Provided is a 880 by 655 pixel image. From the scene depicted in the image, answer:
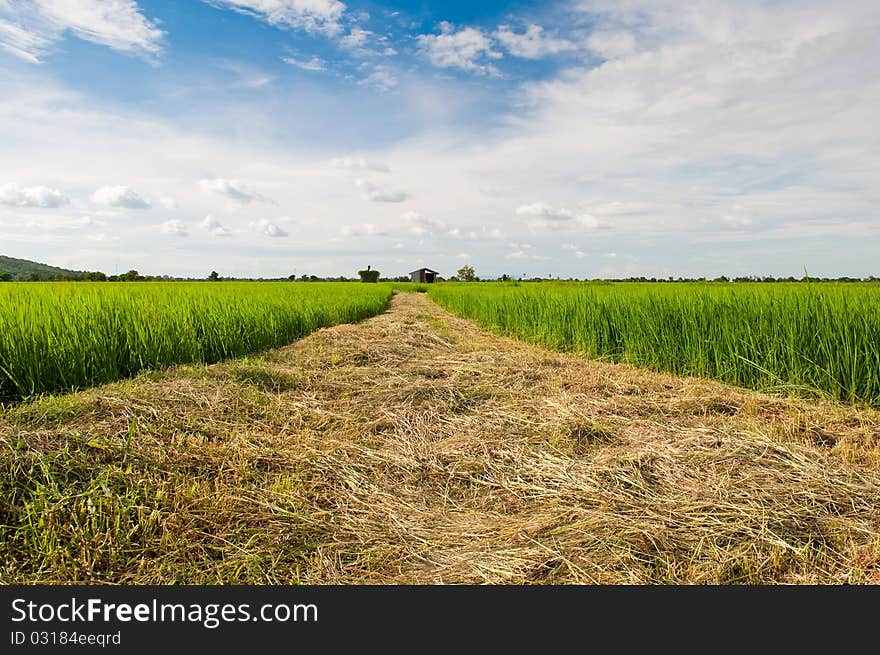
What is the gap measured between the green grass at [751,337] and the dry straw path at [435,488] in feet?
1.31

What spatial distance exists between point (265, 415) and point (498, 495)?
6.13 ft

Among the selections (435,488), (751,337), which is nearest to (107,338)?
(435,488)

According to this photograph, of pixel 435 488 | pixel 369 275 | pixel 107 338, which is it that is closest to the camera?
pixel 435 488

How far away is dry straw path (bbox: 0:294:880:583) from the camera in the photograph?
189 centimetres

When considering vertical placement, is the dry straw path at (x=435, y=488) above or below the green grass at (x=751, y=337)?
below

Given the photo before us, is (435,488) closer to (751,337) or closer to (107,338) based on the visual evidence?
(107,338)

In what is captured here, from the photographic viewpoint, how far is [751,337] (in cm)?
461

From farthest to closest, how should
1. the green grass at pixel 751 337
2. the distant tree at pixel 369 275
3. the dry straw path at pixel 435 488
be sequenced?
the distant tree at pixel 369 275, the green grass at pixel 751 337, the dry straw path at pixel 435 488

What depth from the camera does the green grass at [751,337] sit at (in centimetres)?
395

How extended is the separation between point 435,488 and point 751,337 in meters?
3.70

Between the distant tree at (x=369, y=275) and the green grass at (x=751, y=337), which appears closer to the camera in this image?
the green grass at (x=751, y=337)

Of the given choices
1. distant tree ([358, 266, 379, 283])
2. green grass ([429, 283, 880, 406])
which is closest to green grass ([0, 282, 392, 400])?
green grass ([429, 283, 880, 406])

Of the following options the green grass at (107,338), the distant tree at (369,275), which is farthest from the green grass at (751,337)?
the distant tree at (369,275)

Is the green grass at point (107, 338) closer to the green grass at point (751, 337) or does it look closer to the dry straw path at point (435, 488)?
the dry straw path at point (435, 488)
